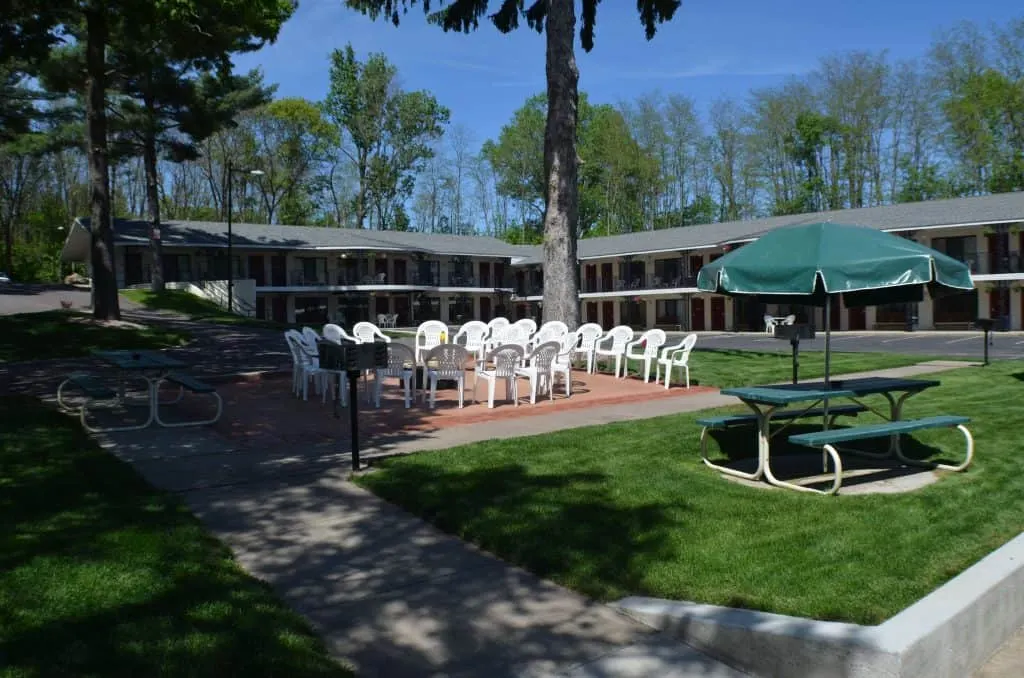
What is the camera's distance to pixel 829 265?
5922mm

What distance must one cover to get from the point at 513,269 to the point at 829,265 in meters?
52.0

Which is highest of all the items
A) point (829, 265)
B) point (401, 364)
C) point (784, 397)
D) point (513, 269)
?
point (513, 269)

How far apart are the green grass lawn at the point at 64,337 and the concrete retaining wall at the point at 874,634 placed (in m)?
15.6

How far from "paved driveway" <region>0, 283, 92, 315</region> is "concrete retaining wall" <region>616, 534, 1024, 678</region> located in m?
29.9

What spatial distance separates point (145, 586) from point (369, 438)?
4280mm

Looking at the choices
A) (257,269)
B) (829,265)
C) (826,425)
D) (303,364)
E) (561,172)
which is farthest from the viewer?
(257,269)

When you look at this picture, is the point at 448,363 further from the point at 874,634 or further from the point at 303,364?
the point at 874,634

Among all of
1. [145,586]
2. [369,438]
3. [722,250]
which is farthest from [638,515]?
[722,250]

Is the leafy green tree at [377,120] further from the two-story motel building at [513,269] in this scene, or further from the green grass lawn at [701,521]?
the green grass lawn at [701,521]

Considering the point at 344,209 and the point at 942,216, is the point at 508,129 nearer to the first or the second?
the point at 344,209

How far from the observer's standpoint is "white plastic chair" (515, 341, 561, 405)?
35.7 ft

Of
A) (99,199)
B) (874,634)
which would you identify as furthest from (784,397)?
(99,199)

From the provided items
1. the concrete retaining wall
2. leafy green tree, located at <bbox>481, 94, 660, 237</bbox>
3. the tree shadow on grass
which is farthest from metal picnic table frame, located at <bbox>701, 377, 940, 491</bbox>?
leafy green tree, located at <bbox>481, 94, 660, 237</bbox>

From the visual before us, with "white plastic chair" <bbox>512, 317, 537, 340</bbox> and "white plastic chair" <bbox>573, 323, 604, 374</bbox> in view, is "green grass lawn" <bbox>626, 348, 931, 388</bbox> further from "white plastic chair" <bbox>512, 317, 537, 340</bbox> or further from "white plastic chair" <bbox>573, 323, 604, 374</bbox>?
"white plastic chair" <bbox>512, 317, 537, 340</bbox>
